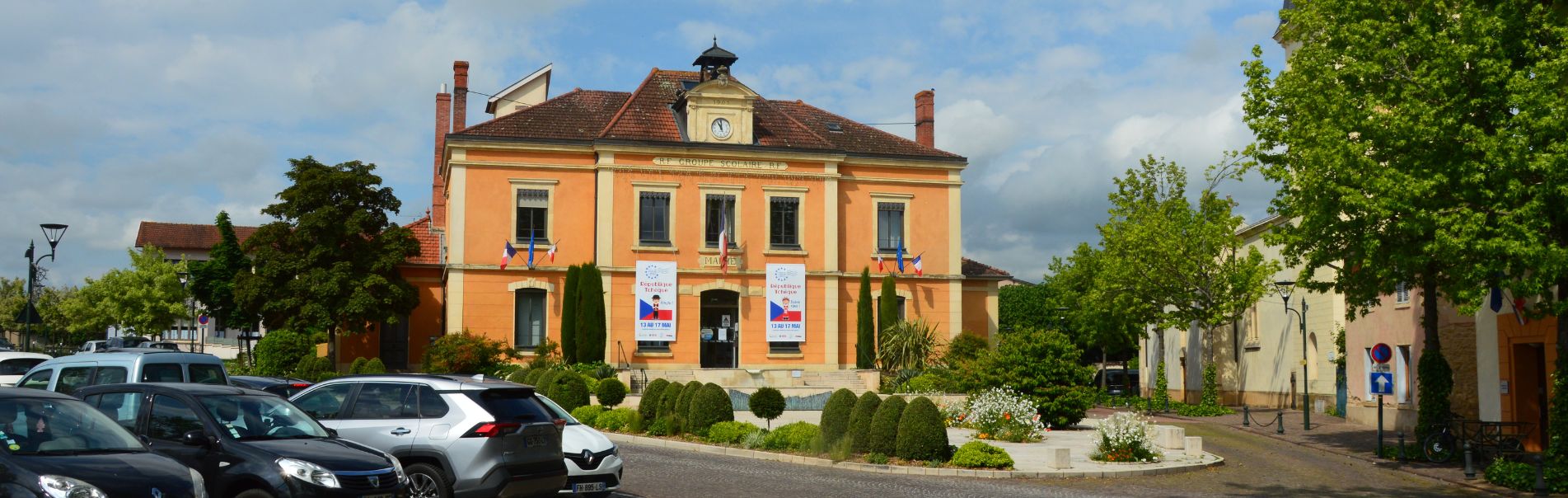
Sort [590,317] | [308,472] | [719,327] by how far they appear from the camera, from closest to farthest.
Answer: [308,472] < [590,317] < [719,327]

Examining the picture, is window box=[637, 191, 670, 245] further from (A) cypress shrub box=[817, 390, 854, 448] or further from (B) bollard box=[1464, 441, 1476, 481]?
(B) bollard box=[1464, 441, 1476, 481]

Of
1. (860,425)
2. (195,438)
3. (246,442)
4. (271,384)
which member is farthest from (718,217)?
(195,438)

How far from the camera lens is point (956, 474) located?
62.4 feet

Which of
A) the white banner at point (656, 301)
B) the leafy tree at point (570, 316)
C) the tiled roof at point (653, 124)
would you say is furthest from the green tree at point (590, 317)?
the tiled roof at point (653, 124)

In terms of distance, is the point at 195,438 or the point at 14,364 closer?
the point at 195,438

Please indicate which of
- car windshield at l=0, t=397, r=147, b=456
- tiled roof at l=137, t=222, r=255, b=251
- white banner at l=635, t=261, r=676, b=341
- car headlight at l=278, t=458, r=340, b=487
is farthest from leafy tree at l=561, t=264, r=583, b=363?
tiled roof at l=137, t=222, r=255, b=251

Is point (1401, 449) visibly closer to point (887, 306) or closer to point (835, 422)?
point (835, 422)

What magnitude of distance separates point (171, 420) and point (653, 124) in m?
31.8

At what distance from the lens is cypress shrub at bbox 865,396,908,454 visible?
20438 millimetres

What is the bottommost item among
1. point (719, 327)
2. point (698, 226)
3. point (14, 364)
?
point (14, 364)

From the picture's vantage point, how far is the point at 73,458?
9430 mm

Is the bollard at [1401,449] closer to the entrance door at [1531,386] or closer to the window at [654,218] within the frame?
the entrance door at [1531,386]

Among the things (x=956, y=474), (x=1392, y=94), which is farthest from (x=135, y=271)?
(x=1392, y=94)

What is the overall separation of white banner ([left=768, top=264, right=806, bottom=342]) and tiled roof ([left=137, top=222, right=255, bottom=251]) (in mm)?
65993
